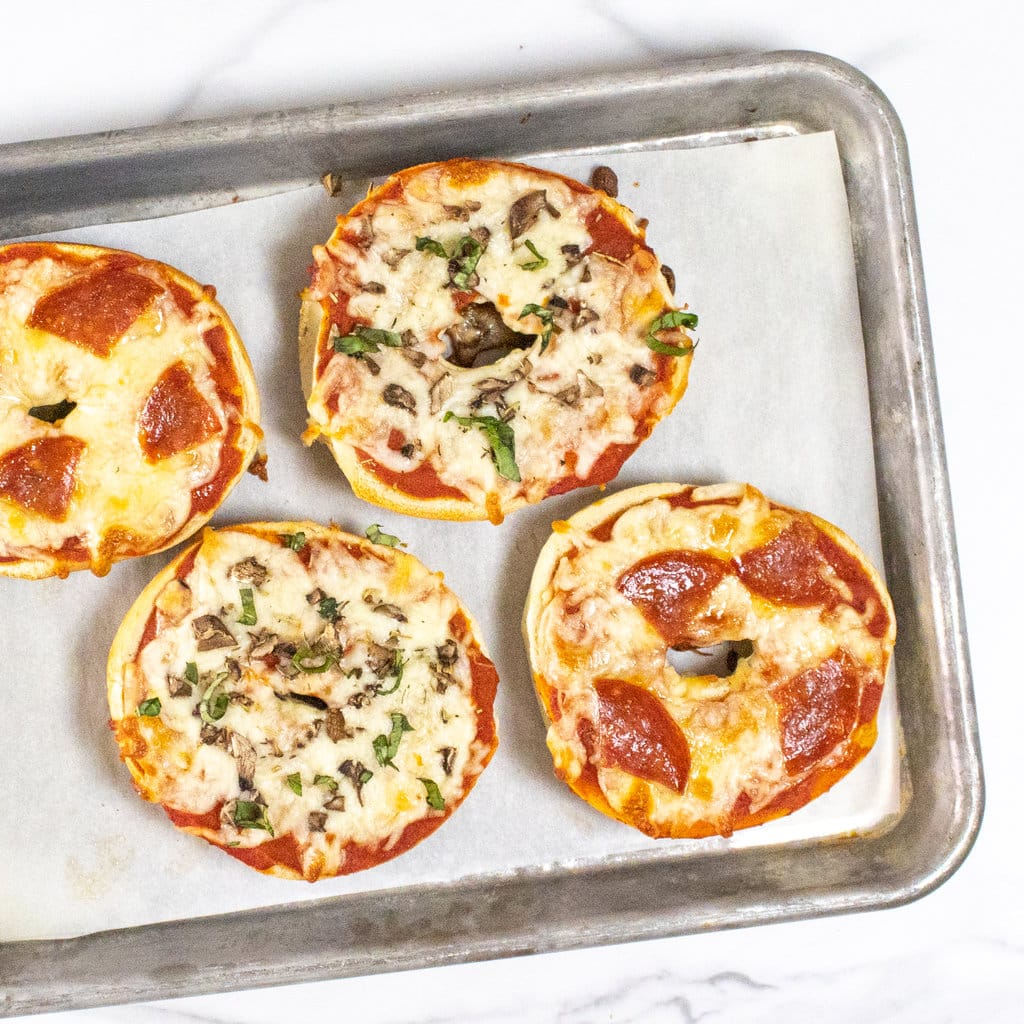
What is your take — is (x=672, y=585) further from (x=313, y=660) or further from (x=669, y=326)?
(x=313, y=660)

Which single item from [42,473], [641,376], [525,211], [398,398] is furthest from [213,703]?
[525,211]

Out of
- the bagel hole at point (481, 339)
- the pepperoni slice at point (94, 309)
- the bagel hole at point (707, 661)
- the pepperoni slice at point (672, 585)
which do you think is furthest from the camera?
the bagel hole at point (707, 661)

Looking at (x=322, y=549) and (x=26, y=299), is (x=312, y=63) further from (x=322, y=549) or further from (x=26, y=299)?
(x=322, y=549)

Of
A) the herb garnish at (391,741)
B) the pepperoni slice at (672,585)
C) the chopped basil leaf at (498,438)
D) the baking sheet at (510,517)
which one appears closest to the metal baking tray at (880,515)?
the baking sheet at (510,517)

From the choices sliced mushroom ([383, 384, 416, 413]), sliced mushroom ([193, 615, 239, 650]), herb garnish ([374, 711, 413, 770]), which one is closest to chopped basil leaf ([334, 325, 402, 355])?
sliced mushroom ([383, 384, 416, 413])

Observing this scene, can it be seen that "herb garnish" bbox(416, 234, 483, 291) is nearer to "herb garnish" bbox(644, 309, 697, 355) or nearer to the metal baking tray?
the metal baking tray

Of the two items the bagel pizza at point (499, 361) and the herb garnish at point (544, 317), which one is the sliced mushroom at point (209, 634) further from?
the herb garnish at point (544, 317)

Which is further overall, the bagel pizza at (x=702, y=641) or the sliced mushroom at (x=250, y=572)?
the bagel pizza at (x=702, y=641)
